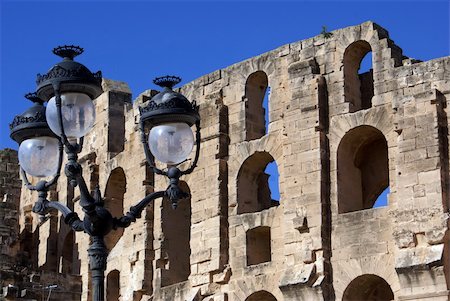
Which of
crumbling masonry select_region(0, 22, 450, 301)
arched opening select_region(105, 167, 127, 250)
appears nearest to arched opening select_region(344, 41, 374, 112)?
crumbling masonry select_region(0, 22, 450, 301)

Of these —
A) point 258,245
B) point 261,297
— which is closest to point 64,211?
point 261,297

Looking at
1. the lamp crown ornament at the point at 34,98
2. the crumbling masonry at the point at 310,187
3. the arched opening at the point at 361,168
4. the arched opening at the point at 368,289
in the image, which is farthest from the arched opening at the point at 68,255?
the lamp crown ornament at the point at 34,98

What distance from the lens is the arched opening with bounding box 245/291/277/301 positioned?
25109 mm

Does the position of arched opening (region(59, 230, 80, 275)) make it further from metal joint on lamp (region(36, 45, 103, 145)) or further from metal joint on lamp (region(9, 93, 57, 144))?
metal joint on lamp (region(36, 45, 103, 145))

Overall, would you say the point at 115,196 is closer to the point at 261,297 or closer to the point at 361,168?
the point at 261,297

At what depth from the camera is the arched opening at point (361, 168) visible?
24.0 meters

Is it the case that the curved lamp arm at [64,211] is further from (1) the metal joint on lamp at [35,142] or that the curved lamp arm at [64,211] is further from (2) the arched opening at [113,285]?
(2) the arched opening at [113,285]

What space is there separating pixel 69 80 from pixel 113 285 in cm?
1881

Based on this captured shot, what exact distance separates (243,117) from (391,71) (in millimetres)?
4537

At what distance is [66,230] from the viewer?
33438mm

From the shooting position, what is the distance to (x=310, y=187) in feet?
78.7

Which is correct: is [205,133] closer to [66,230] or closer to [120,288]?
[120,288]

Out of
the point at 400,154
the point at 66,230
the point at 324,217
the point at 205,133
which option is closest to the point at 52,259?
the point at 66,230

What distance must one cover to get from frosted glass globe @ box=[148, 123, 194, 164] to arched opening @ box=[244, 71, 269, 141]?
1392 centimetres
